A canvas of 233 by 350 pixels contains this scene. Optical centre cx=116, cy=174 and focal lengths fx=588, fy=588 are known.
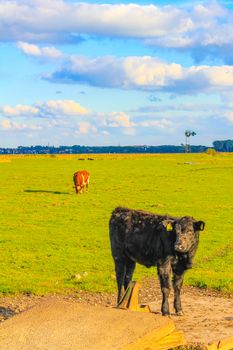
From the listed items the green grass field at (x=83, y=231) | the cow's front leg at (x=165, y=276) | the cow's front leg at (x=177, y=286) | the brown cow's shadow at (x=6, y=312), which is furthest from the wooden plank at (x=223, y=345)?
the green grass field at (x=83, y=231)

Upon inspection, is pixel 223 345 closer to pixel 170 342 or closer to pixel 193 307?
pixel 170 342

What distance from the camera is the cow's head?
A: 373 inches

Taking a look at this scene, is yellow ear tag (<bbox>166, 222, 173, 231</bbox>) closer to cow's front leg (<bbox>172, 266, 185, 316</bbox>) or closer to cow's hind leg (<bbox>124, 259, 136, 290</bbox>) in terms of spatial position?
cow's front leg (<bbox>172, 266, 185, 316</bbox>)

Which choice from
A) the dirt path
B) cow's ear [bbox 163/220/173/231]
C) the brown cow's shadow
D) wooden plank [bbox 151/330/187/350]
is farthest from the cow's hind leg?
wooden plank [bbox 151/330/187/350]

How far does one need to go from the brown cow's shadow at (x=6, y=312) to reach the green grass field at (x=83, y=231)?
160cm

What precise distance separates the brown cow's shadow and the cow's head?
346cm

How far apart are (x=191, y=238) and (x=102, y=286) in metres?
4.35

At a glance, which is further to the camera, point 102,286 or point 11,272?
point 11,272

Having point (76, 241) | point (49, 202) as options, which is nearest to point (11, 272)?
point (76, 241)

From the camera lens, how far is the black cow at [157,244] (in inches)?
379

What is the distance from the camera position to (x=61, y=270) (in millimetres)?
15648

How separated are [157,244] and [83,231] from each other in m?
13.0

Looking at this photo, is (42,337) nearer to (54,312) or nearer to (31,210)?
(54,312)

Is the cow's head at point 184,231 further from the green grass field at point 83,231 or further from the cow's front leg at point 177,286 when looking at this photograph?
the green grass field at point 83,231
